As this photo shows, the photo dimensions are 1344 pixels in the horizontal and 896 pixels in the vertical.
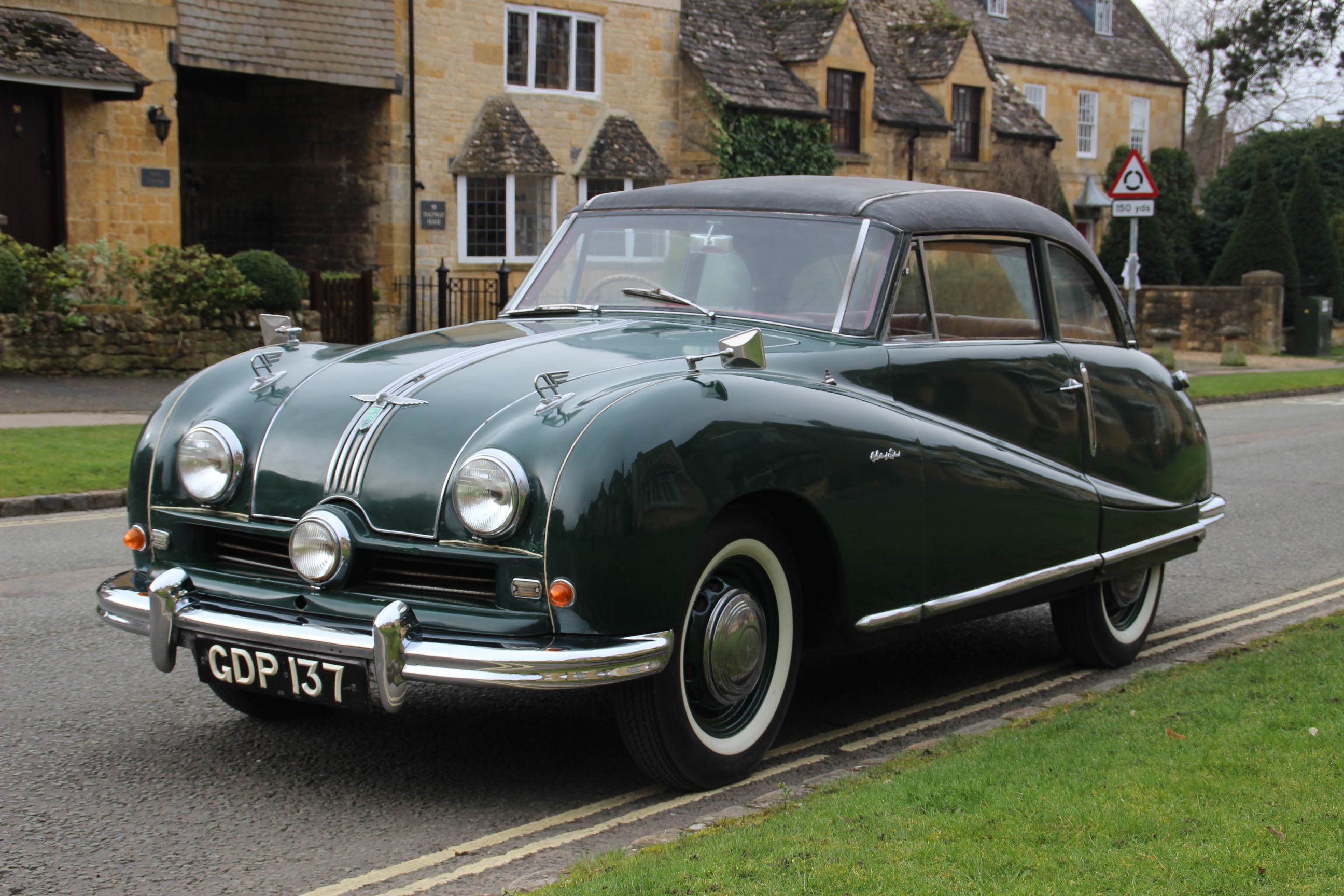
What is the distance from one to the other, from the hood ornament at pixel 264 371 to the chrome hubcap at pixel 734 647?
1719 millimetres

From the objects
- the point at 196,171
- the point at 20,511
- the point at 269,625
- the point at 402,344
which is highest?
the point at 196,171

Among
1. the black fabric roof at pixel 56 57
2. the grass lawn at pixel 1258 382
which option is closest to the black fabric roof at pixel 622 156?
the black fabric roof at pixel 56 57

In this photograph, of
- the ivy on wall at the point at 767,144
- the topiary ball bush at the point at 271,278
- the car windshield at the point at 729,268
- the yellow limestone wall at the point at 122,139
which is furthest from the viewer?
the ivy on wall at the point at 767,144

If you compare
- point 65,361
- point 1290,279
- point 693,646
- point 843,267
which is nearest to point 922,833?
point 693,646

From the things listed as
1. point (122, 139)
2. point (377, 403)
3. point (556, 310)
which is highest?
point (122, 139)

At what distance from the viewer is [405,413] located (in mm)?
4402

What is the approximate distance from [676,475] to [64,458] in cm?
920

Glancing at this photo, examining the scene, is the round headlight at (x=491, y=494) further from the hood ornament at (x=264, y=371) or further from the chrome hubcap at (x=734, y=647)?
the hood ornament at (x=264, y=371)

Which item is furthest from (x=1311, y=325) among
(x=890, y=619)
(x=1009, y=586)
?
(x=890, y=619)

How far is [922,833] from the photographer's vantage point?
3.84 metres

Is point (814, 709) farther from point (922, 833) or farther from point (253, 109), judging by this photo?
A: point (253, 109)

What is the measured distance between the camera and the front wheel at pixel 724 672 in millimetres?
4238

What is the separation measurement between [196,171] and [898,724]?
80.9ft

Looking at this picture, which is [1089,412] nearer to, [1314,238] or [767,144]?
[767,144]
